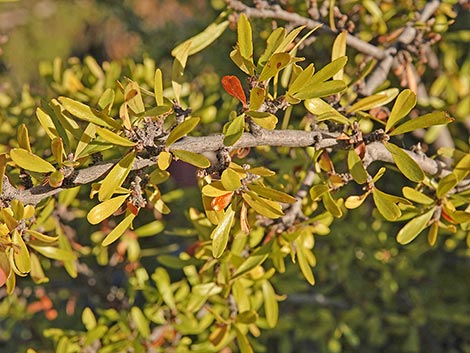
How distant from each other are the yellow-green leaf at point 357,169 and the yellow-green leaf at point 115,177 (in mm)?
195

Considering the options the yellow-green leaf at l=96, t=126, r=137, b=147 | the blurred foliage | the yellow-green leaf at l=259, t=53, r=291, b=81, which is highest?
the yellow-green leaf at l=259, t=53, r=291, b=81

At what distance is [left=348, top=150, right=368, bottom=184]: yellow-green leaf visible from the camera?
1.78 ft

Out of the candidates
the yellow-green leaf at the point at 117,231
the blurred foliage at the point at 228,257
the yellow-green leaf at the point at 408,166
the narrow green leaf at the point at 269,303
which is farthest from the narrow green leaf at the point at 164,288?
the yellow-green leaf at the point at 408,166

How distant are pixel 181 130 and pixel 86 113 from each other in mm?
82

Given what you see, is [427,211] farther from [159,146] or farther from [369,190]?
[159,146]

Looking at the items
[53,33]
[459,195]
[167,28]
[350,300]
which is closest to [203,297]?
[459,195]

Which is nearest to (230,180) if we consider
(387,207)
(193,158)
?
(193,158)

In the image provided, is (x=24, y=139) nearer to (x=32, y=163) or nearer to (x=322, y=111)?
(x=32, y=163)

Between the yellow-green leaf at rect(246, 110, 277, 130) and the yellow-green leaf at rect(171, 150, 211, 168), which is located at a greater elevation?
the yellow-green leaf at rect(246, 110, 277, 130)

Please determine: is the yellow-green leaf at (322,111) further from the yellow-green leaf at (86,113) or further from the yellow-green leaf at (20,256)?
the yellow-green leaf at (20,256)

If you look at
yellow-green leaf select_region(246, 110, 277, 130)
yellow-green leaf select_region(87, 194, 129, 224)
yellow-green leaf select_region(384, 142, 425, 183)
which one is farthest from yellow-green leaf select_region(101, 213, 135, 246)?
yellow-green leaf select_region(384, 142, 425, 183)

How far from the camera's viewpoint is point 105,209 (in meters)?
0.51

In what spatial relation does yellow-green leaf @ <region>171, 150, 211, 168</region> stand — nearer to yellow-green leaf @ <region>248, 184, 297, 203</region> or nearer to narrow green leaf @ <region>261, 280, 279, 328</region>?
yellow-green leaf @ <region>248, 184, 297, 203</region>

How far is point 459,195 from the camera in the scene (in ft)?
2.00
